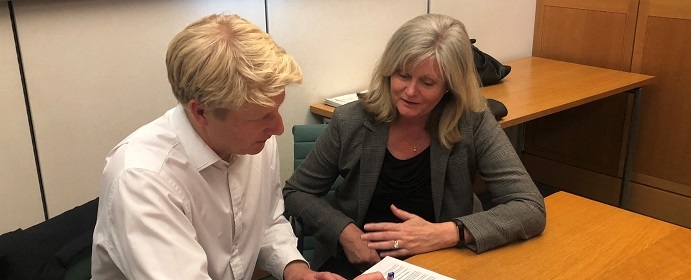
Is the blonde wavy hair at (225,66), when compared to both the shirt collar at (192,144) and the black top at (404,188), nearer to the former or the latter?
the shirt collar at (192,144)

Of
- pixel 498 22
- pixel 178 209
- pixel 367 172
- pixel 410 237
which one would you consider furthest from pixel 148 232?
pixel 498 22

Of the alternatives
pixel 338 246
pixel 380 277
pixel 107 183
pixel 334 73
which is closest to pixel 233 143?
pixel 107 183

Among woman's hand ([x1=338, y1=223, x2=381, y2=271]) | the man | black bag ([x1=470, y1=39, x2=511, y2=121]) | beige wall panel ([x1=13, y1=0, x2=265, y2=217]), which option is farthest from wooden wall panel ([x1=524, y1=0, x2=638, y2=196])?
the man

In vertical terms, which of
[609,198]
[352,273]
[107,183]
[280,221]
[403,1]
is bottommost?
[609,198]

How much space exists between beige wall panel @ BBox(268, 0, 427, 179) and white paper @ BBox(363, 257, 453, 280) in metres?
1.41

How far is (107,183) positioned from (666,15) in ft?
9.96

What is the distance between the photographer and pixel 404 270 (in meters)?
1.47

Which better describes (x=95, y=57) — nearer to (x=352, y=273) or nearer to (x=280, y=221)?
(x=280, y=221)

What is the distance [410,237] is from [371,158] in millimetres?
402

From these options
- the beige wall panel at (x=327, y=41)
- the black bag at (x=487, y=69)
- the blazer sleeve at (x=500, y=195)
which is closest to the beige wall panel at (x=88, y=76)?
the beige wall panel at (x=327, y=41)

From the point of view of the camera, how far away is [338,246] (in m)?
1.91

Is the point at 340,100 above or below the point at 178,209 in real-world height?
below

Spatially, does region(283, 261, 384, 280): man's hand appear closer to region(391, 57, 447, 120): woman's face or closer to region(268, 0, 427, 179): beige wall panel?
region(391, 57, 447, 120): woman's face

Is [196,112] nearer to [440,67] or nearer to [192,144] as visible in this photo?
[192,144]
